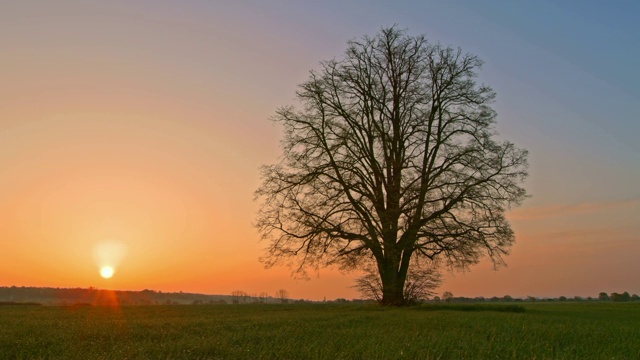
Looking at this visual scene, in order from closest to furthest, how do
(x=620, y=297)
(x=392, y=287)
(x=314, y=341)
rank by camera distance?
(x=314, y=341) < (x=392, y=287) < (x=620, y=297)

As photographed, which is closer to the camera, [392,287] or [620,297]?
[392,287]

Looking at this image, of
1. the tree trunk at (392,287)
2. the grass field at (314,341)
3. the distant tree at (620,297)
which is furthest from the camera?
the distant tree at (620,297)

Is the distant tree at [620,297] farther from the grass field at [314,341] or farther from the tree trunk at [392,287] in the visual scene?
the grass field at [314,341]

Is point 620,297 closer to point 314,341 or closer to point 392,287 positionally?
point 392,287

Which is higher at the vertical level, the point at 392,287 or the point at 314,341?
the point at 392,287

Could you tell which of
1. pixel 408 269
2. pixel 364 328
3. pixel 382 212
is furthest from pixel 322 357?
pixel 408 269

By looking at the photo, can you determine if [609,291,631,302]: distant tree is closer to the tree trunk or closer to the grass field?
the tree trunk

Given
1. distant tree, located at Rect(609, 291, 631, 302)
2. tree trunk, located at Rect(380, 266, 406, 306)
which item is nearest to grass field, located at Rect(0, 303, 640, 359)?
tree trunk, located at Rect(380, 266, 406, 306)

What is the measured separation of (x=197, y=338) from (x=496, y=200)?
21088 mm

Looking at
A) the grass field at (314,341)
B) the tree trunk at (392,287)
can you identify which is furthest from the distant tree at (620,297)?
the grass field at (314,341)

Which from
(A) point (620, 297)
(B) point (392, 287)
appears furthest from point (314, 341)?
(A) point (620, 297)

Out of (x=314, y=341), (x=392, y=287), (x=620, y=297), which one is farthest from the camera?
(x=620, y=297)

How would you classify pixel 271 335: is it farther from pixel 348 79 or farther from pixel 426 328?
pixel 348 79

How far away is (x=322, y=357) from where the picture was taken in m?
10.4
